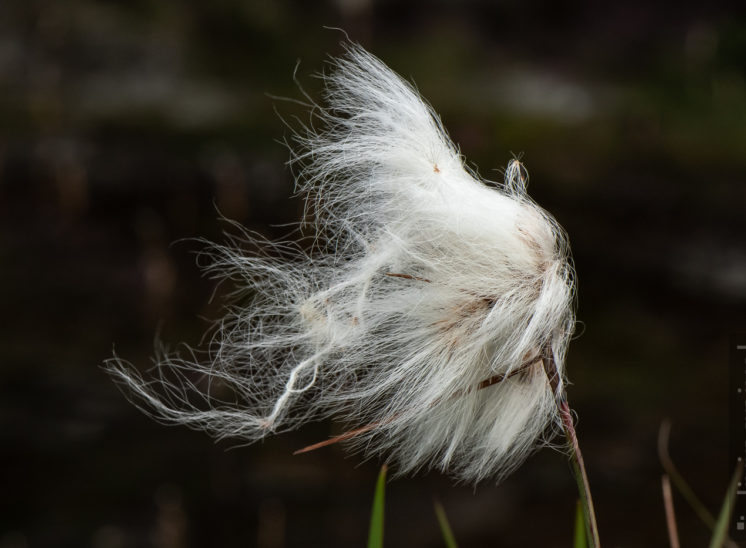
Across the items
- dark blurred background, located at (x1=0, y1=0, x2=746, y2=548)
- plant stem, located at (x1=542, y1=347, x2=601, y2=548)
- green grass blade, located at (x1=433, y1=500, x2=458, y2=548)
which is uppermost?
plant stem, located at (x1=542, y1=347, x2=601, y2=548)

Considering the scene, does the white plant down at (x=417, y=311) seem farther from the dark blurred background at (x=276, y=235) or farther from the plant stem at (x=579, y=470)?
the dark blurred background at (x=276, y=235)

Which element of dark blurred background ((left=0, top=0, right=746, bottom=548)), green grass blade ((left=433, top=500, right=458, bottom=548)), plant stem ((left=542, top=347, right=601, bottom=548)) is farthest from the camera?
dark blurred background ((left=0, top=0, right=746, bottom=548))

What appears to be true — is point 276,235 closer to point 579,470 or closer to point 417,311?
point 417,311

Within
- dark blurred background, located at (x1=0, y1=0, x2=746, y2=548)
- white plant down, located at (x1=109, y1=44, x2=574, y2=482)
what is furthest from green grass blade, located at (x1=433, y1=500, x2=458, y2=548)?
dark blurred background, located at (x1=0, y1=0, x2=746, y2=548)

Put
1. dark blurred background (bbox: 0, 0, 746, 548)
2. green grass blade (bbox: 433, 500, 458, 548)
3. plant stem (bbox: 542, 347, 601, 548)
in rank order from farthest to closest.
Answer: dark blurred background (bbox: 0, 0, 746, 548) < green grass blade (bbox: 433, 500, 458, 548) < plant stem (bbox: 542, 347, 601, 548)

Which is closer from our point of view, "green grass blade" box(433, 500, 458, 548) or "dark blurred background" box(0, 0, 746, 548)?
"green grass blade" box(433, 500, 458, 548)

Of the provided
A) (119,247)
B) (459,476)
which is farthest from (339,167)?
(119,247)

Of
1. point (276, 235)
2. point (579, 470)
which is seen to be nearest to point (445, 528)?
point (579, 470)

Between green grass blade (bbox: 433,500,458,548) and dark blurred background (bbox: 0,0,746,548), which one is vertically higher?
green grass blade (bbox: 433,500,458,548)

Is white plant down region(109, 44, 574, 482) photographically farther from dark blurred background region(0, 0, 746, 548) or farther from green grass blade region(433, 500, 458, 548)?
dark blurred background region(0, 0, 746, 548)
